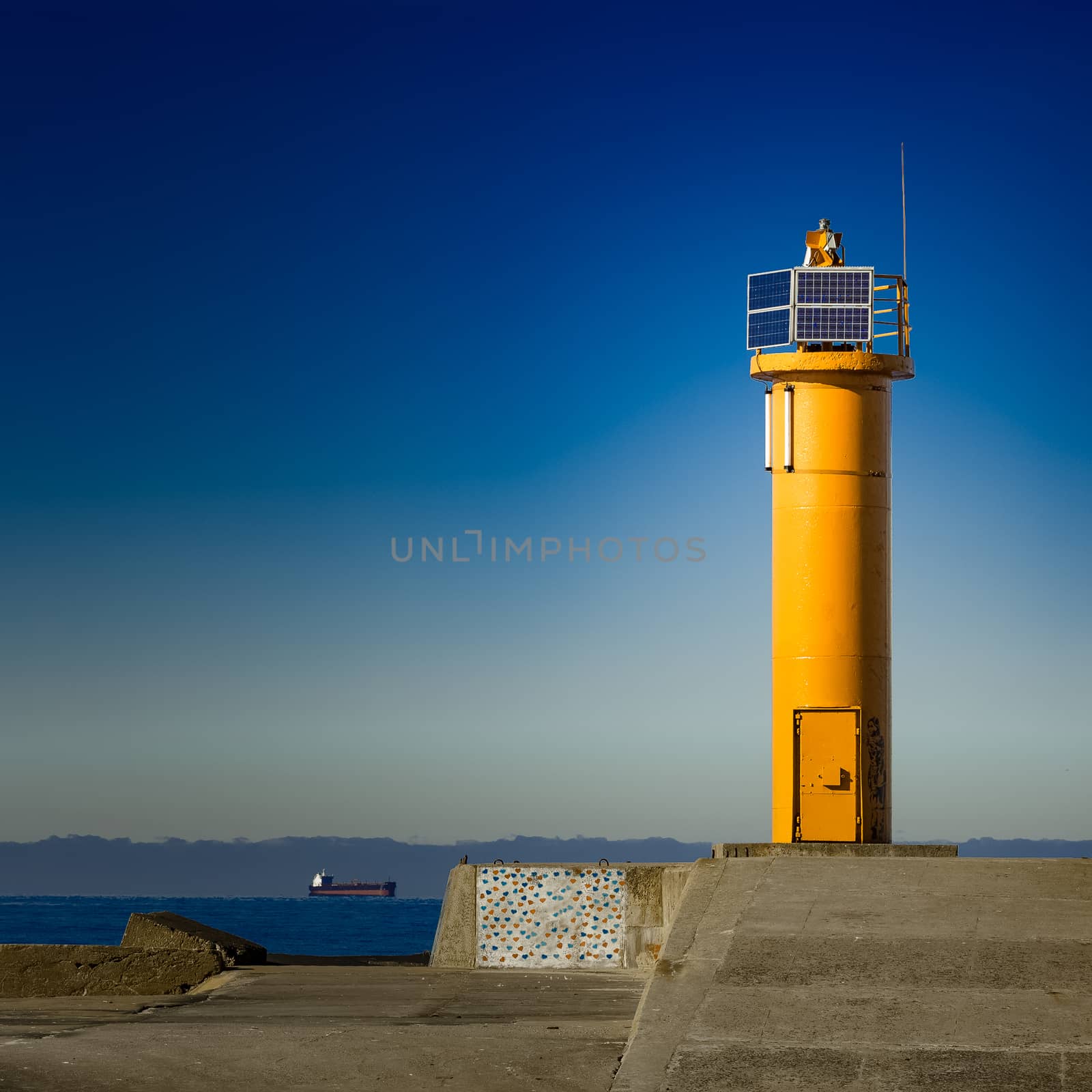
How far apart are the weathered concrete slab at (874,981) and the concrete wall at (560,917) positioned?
317 centimetres

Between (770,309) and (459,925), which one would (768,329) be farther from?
(459,925)

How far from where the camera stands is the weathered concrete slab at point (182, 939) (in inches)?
603

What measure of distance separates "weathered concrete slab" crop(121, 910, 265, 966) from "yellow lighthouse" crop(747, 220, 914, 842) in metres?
6.22

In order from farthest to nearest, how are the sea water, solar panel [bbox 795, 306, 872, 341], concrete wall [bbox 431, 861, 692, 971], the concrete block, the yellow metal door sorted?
the sea water < solar panel [bbox 795, 306, 872, 341] < the yellow metal door < the concrete block < concrete wall [bbox 431, 861, 692, 971]

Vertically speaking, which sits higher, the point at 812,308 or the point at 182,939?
the point at 812,308

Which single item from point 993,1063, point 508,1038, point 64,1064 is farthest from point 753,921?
point 64,1064

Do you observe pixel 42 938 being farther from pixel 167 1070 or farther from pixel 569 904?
pixel 167 1070

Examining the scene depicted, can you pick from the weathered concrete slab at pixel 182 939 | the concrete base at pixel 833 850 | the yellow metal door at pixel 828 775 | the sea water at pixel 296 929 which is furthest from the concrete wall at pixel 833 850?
the sea water at pixel 296 929

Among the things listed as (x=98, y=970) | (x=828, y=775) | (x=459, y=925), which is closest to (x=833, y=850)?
(x=828, y=775)

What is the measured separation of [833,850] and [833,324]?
21.2 feet

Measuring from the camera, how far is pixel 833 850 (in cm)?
1522

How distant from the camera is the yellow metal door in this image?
17391 mm

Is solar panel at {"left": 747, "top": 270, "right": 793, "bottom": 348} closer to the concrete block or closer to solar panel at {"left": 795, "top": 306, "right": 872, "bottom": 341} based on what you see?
solar panel at {"left": 795, "top": 306, "right": 872, "bottom": 341}

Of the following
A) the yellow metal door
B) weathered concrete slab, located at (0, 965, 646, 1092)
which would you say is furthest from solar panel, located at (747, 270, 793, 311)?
weathered concrete slab, located at (0, 965, 646, 1092)
